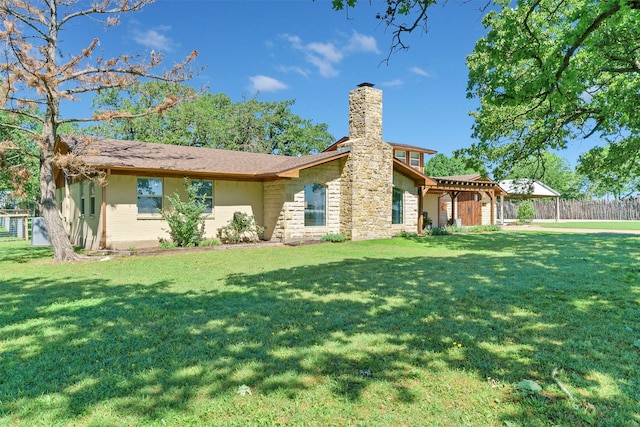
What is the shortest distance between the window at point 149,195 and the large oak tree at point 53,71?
2512 mm

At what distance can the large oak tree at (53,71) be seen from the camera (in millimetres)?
9875

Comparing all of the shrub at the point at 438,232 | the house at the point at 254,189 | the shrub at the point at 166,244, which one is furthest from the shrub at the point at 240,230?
the shrub at the point at 438,232

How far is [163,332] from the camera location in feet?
13.9

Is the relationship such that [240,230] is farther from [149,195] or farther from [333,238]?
[333,238]

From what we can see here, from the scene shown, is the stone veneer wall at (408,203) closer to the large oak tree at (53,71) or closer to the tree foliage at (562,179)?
the large oak tree at (53,71)

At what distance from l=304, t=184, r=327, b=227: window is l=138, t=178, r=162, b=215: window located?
18.5ft

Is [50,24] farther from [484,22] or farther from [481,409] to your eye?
[484,22]

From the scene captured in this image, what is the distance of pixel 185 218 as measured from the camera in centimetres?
1291

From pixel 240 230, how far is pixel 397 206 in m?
8.06

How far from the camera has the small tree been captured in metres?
12.7

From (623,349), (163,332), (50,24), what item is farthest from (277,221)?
(623,349)

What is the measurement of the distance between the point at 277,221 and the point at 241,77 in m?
24.2

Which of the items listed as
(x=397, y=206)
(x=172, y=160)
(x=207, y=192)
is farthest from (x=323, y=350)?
(x=397, y=206)

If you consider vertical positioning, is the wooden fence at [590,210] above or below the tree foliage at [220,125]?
below
